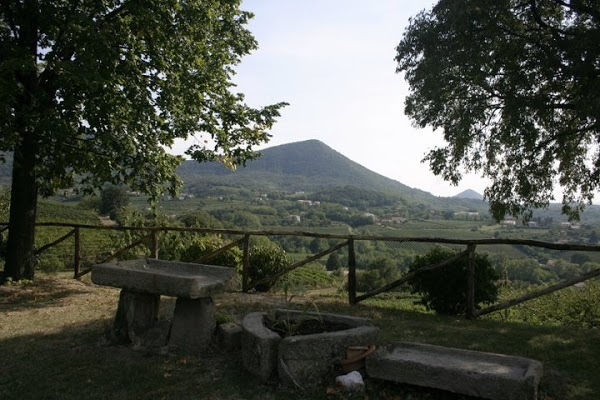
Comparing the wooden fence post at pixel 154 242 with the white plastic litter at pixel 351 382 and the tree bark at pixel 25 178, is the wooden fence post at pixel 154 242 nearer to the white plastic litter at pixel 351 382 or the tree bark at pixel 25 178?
the tree bark at pixel 25 178

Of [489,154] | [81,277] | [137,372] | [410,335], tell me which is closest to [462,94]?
[489,154]

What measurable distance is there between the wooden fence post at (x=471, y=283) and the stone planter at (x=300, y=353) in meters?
3.30

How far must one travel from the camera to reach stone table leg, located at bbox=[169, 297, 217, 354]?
18.5 ft

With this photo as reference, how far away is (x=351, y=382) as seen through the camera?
4.35 meters

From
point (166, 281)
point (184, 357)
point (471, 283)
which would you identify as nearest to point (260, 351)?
point (184, 357)

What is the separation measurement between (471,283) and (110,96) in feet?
25.6

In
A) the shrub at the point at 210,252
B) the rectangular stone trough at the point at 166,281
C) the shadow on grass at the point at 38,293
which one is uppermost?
the rectangular stone trough at the point at 166,281

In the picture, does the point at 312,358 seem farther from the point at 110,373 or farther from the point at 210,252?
the point at 210,252

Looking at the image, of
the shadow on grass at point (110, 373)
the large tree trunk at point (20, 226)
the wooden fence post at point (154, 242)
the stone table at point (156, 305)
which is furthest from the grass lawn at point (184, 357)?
the wooden fence post at point (154, 242)

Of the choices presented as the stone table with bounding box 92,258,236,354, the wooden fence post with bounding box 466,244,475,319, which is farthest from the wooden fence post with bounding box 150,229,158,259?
the wooden fence post with bounding box 466,244,475,319

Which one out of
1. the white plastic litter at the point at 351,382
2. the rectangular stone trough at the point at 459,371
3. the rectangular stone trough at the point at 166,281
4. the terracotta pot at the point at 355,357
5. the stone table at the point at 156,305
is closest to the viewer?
the rectangular stone trough at the point at 459,371

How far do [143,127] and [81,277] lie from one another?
4825mm

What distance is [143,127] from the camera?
31.0ft

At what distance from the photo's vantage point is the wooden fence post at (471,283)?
7500mm
